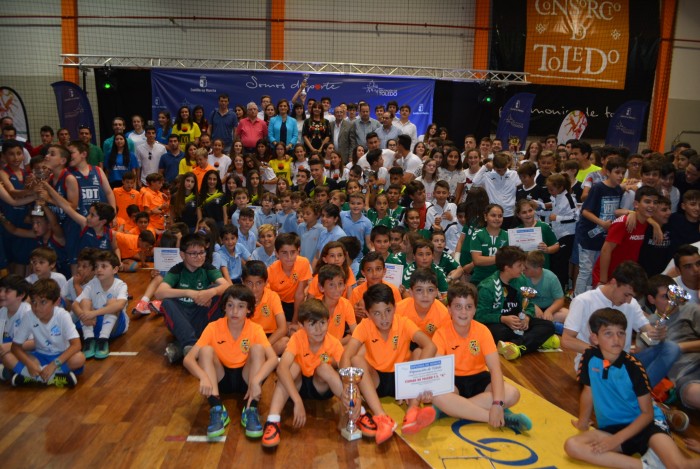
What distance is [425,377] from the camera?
143 inches

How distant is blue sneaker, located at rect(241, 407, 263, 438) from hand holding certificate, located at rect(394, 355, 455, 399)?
913 millimetres

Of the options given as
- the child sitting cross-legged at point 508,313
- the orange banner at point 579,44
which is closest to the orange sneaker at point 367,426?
the child sitting cross-legged at point 508,313

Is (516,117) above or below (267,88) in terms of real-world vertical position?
below

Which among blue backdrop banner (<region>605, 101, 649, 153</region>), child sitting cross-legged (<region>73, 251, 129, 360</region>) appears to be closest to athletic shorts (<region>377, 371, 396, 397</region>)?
child sitting cross-legged (<region>73, 251, 129, 360</region>)

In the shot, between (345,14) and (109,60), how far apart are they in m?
5.44

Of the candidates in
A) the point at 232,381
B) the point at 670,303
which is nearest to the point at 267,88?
the point at 232,381

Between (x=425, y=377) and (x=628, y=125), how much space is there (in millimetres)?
10718

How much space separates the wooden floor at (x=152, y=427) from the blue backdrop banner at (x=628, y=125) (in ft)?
29.3

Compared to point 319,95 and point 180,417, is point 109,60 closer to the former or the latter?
point 319,95

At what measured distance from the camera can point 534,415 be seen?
4.08m

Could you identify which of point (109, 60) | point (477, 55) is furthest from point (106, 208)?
point (477, 55)

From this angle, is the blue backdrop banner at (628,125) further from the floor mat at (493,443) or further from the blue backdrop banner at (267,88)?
the floor mat at (493,443)

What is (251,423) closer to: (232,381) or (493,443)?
(232,381)

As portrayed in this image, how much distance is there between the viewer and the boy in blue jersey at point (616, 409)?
10.9 ft
